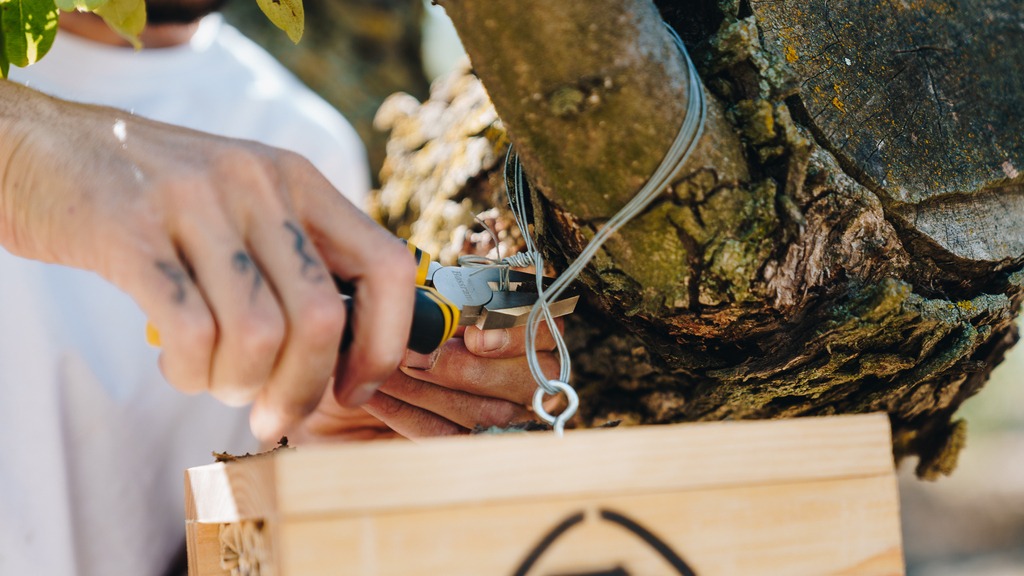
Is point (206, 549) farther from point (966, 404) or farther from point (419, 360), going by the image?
point (966, 404)

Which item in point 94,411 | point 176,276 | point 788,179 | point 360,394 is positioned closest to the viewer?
point 176,276

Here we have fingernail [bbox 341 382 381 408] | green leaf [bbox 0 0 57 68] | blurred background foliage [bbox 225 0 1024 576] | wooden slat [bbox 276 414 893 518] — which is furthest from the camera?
blurred background foliage [bbox 225 0 1024 576]

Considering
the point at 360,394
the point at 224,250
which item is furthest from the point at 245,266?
the point at 360,394

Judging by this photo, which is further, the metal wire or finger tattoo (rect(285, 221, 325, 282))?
the metal wire

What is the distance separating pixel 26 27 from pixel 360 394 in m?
0.62

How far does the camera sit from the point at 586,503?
0.67 metres

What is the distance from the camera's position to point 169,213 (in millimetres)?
665

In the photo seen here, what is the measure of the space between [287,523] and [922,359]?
82 centimetres

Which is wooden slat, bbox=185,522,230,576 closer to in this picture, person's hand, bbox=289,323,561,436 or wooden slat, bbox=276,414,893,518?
person's hand, bbox=289,323,561,436

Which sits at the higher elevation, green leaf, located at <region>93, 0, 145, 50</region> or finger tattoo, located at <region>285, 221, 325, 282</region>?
green leaf, located at <region>93, 0, 145, 50</region>

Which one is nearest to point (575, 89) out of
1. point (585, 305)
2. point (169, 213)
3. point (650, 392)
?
point (169, 213)

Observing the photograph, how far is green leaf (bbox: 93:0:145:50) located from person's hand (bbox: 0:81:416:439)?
0.78 ft

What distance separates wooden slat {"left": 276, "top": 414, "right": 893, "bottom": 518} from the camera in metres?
0.60

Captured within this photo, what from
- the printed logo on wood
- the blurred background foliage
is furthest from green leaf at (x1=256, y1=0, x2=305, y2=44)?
the blurred background foliage
